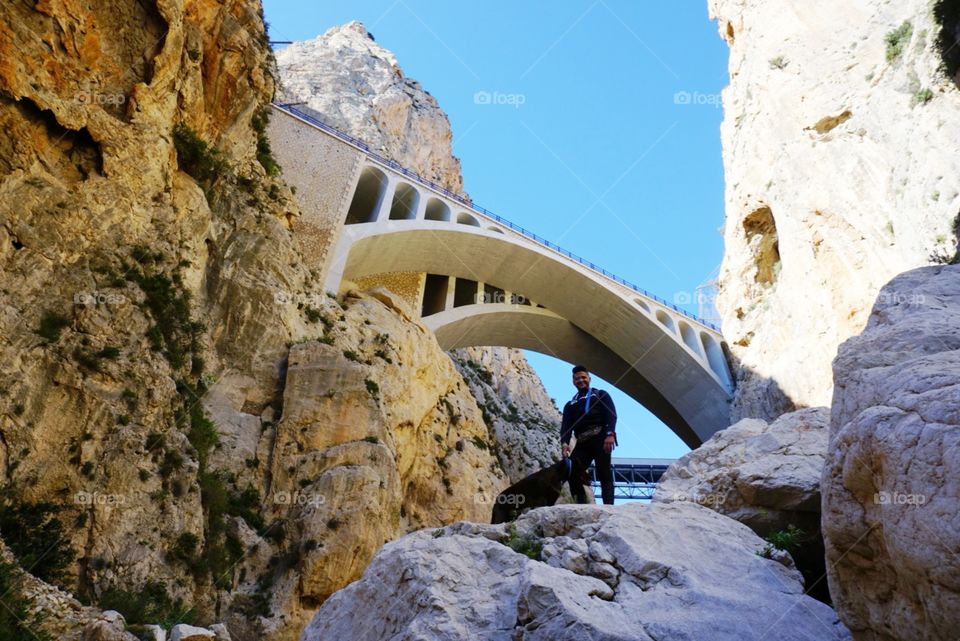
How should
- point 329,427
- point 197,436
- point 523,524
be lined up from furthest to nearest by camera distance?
point 329,427 < point 197,436 < point 523,524

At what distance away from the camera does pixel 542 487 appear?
25.5ft

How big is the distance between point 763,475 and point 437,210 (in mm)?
22662

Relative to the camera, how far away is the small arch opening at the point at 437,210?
90.1 feet

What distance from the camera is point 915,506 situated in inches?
129

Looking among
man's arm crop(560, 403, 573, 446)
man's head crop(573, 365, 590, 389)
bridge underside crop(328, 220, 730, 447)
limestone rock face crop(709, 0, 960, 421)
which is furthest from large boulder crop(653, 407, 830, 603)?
bridge underside crop(328, 220, 730, 447)

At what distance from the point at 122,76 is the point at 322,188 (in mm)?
8067

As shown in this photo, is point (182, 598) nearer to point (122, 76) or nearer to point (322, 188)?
point (122, 76)

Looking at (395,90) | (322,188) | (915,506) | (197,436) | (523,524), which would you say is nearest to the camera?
(915,506)

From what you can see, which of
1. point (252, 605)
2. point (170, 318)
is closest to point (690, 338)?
point (170, 318)

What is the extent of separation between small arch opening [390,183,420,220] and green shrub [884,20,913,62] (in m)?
15.0

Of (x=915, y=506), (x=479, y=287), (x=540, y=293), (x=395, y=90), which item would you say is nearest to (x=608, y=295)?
(x=540, y=293)

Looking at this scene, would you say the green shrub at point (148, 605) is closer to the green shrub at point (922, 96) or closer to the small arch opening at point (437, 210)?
the green shrub at point (922, 96)

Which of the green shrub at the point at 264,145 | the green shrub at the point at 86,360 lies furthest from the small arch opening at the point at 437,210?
the green shrub at the point at 86,360

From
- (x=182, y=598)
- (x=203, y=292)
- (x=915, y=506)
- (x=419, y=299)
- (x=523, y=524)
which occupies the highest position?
(x=419, y=299)
